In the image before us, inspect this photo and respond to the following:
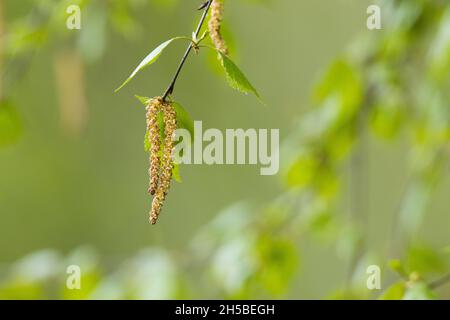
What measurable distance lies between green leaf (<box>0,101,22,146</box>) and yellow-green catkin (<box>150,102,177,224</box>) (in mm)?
734

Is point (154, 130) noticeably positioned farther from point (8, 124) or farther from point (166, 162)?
point (8, 124)

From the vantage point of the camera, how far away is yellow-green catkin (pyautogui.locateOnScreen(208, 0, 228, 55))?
29.0 inches

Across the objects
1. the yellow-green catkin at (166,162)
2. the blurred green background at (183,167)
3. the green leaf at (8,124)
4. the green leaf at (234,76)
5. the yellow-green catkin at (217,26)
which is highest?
the blurred green background at (183,167)

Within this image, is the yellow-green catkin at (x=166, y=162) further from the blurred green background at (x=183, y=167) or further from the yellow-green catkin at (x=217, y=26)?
the blurred green background at (x=183, y=167)

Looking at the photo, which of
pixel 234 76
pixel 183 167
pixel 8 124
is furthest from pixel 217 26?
pixel 183 167

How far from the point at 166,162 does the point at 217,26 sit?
0.46ft

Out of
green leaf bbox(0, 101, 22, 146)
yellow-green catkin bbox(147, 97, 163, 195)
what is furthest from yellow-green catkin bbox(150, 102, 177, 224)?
green leaf bbox(0, 101, 22, 146)

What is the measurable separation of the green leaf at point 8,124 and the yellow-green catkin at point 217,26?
0.72 meters

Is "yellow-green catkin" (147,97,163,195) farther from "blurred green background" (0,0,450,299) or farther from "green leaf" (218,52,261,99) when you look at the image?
"blurred green background" (0,0,450,299)

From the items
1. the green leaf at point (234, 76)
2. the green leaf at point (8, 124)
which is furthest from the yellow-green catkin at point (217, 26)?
the green leaf at point (8, 124)

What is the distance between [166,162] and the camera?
2.30ft

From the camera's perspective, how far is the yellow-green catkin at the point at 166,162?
0.68m
